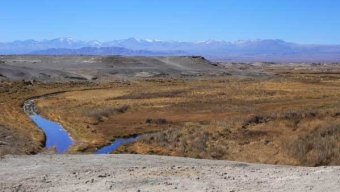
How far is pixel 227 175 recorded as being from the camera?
16281 mm

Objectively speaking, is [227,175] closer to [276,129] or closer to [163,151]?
[163,151]

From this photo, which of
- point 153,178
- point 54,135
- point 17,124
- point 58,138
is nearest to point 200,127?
point 58,138

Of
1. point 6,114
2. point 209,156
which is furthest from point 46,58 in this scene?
point 209,156

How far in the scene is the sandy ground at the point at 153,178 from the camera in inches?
572

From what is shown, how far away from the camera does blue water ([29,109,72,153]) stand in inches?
1271

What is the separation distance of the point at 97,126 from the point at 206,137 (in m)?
14.0

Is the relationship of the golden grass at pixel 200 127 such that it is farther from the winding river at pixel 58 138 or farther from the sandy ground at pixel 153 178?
the sandy ground at pixel 153 178

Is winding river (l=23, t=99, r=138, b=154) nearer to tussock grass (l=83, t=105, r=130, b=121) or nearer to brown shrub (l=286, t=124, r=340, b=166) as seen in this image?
tussock grass (l=83, t=105, r=130, b=121)

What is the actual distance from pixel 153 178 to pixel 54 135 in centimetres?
2260

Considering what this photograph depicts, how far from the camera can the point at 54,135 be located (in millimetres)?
36688

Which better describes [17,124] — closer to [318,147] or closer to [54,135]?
[54,135]

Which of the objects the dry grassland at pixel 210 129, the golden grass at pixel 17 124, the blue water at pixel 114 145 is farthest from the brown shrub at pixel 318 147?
Result: the golden grass at pixel 17 124

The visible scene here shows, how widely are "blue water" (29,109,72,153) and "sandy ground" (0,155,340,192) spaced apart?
11.8 metres

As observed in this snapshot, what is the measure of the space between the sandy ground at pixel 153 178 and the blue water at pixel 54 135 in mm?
11796
